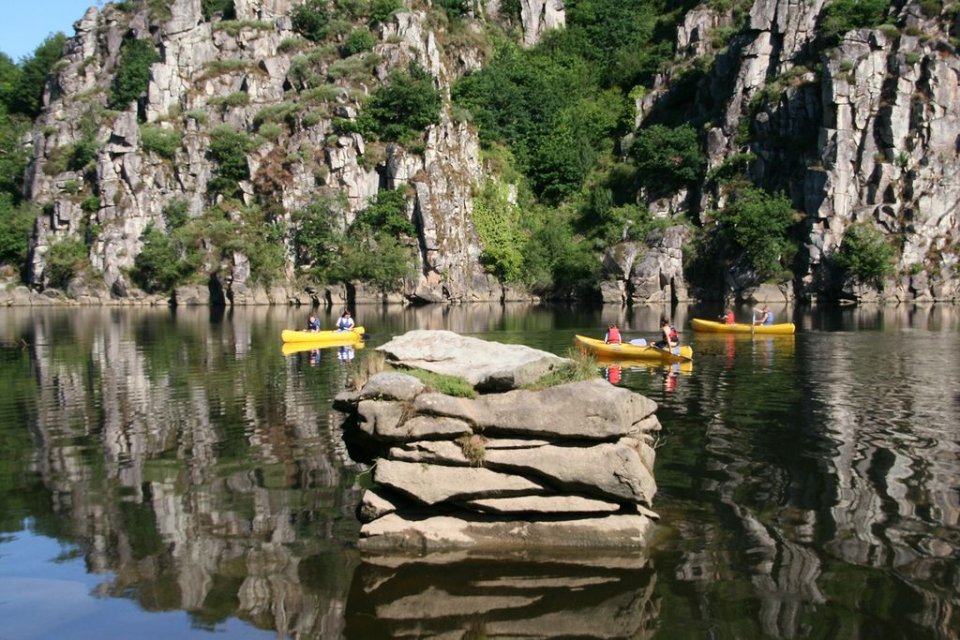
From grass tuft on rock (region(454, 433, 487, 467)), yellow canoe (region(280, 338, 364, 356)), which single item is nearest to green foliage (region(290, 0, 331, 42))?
yellow canoe (region(280, 338, 364, 356))

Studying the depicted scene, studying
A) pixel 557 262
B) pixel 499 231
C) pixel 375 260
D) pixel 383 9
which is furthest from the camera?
pixel 383 9

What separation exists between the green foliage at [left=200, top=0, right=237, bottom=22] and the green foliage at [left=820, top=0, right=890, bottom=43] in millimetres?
64917

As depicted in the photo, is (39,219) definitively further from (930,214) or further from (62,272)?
(930,214)

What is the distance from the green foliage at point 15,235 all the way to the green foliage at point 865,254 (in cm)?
7782

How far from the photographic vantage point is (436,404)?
11922 millimetres

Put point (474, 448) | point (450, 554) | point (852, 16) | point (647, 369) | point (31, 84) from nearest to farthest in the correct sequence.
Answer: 1. point (450, 554)
2. point (474, 448)
3. point (647, 369)
4. point (852, 16)
5. point (31, 84)

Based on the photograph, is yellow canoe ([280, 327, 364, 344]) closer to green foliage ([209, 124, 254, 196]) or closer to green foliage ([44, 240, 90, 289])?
green foliage ([209, 124, 254, 196])

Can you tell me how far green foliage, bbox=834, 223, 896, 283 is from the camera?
69.6m

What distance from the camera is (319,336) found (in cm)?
3972

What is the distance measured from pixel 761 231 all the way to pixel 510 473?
2635 inches

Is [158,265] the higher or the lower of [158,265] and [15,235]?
the lower

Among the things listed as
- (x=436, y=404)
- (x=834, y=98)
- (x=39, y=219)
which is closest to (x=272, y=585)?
(x=436, y=404)

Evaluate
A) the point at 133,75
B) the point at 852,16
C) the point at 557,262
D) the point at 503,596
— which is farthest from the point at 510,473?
the point at 133,75

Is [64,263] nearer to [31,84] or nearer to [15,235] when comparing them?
[15,235]
